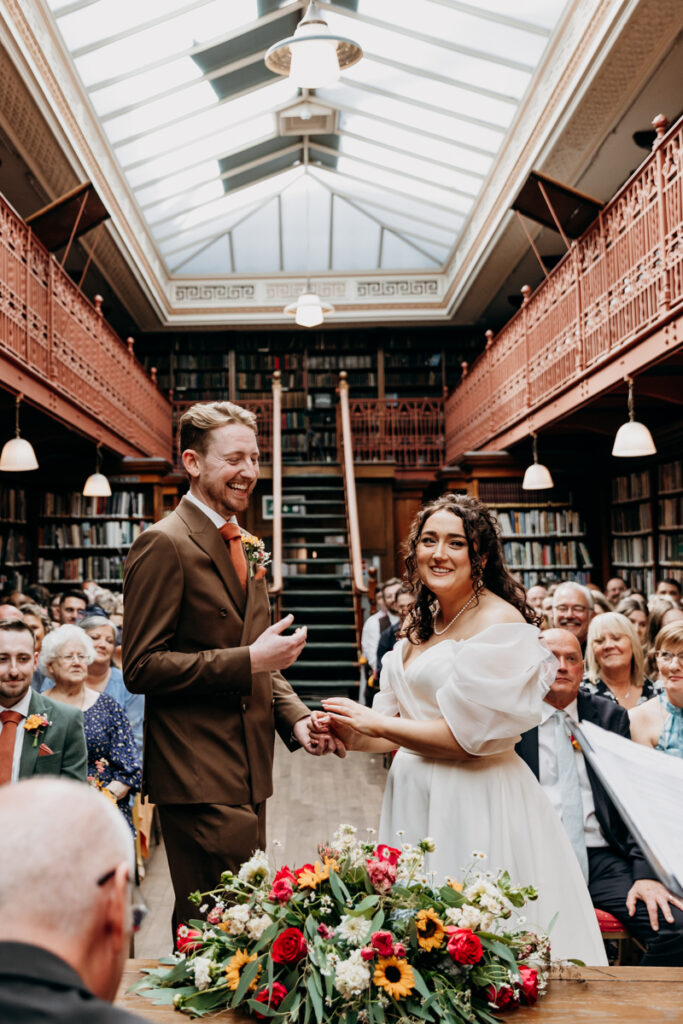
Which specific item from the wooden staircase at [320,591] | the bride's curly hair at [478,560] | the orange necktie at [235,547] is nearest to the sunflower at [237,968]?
the orange necktie at [235,547]

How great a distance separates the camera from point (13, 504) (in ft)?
30.9

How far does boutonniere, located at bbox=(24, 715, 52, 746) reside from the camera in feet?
8.79

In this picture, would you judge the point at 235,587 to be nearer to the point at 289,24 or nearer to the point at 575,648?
the point at 575,648

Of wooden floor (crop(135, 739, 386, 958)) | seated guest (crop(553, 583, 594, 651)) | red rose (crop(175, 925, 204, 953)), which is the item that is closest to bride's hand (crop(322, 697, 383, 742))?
red rose (crop(175, 925, 204, 953))

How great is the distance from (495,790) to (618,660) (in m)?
2.08

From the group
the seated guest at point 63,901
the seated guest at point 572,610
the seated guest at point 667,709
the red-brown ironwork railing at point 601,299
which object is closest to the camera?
the seated guest at point 63,901

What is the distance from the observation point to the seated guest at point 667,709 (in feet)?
9.27

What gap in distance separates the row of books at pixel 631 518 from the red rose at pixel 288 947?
310 inches

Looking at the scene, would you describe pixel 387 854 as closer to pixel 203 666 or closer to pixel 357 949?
pixel 357 949

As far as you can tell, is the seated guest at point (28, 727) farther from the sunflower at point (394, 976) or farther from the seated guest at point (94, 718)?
the sunflower at point (394, 976)

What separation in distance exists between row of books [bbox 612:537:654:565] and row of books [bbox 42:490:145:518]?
5.50m

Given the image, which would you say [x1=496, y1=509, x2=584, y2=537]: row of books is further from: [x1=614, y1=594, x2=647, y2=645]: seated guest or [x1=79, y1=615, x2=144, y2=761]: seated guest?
[x1=79, y1=615, x2=144, y2=761]: seated guest

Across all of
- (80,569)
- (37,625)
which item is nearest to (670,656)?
(37,625)

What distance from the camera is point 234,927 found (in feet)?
4.38
